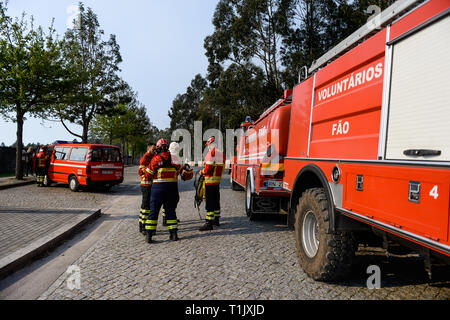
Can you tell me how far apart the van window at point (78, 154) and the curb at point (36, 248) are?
582cm

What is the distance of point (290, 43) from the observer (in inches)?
925

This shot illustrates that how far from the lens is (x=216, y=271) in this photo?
4047 millimetres

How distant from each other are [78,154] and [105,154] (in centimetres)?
100

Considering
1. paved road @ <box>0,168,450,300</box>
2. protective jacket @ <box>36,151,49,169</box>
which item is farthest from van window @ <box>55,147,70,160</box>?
paved road @ <box>0,168,450,300</box>

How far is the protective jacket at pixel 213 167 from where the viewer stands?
21.4 feet

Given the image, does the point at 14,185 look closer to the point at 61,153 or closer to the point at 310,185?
the point at 61,153

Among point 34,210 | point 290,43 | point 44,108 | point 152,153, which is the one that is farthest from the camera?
point 290,43

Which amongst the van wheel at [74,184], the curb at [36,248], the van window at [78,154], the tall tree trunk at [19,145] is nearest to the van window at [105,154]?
the van window at [78,154]

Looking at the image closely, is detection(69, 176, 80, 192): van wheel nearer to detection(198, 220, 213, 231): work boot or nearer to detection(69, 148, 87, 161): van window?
detection(69, 148, 87, 161): van window

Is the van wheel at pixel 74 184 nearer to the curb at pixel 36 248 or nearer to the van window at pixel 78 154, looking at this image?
the van window at pixel 78 154

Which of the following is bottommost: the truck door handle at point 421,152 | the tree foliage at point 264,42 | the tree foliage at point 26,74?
the truck door handle at point 421,152
